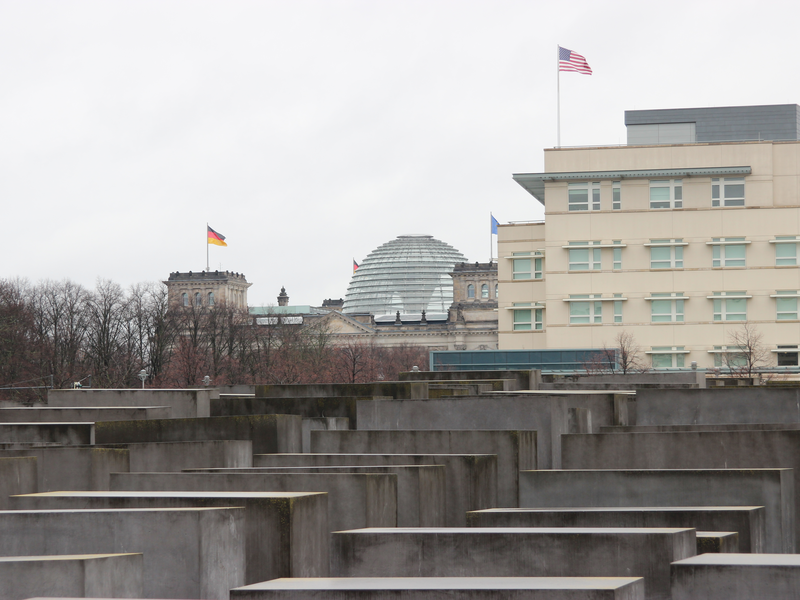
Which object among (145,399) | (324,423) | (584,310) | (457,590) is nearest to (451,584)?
(457,590)

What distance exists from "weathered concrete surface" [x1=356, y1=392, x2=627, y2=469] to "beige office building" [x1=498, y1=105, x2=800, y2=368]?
153 feet

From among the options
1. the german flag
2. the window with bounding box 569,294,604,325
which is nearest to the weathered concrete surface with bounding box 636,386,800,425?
the window with bounding box 569,294,604,325

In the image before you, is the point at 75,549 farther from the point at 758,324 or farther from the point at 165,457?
the point at 758,324

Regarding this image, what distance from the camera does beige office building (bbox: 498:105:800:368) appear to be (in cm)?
6272

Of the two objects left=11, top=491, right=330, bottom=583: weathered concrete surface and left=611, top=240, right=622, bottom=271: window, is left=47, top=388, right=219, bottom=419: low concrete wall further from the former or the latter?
left=611, top=240, right=622, bottom=271: window

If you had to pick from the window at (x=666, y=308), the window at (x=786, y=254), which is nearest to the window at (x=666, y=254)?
the window at (x=666, y=308)

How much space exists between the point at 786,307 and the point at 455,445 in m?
52.3

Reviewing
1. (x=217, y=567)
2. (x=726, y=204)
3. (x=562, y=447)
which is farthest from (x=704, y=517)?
(x=726, y=204)

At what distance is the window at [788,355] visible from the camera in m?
62.0

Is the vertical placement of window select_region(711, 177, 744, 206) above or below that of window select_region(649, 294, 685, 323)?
above

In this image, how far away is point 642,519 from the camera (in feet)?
31.2

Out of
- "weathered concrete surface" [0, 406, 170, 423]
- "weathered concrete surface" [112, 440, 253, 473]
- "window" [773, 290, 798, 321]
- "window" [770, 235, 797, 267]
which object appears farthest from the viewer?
"window" [773, 290, 798, 321]

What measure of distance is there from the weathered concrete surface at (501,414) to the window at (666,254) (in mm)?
46549

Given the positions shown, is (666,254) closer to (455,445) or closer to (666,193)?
(666,193)
